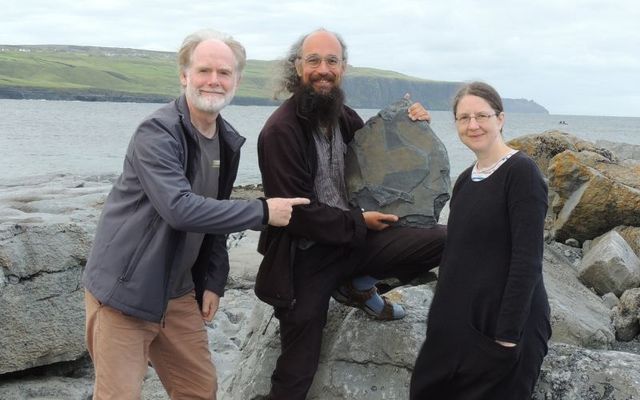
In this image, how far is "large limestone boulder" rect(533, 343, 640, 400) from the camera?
→ 13.9 feet

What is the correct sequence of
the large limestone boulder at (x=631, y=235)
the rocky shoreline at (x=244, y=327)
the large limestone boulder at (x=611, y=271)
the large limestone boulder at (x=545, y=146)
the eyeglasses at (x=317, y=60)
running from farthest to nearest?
the large limestone boulder at (x=545, y=146), the large limestone boulder at (x=631, y=235), the large limestone boulder at (x=611, y=271), the eyeglasses at (x=317, y=60), the rocky shoreline at (x=244, y=327)

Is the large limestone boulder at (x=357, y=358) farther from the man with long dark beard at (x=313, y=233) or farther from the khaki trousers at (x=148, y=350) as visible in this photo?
the khaki trousers at (x=148, y=350)

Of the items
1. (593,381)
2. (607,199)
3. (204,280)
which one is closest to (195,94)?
(204,280)

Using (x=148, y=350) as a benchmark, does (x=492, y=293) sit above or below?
above

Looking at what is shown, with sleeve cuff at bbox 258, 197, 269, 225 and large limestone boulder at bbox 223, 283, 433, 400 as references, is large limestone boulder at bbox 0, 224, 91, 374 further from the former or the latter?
sleeve cuff at bbox 258, 197, 269, 225

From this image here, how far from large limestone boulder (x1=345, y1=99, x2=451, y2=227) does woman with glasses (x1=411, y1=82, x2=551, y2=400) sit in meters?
1.05

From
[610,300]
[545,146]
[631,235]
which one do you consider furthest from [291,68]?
[545,146]

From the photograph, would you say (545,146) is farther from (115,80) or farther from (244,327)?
(115,80)

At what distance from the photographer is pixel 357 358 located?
17.1 ft

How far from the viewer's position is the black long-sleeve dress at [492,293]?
3.67m

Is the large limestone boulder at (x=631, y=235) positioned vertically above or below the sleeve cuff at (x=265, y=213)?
below

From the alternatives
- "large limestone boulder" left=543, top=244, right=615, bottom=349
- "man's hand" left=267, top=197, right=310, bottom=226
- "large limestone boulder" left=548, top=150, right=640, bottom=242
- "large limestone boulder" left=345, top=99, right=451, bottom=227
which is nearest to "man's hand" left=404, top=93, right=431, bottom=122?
"large limestone boulder" left=345, top=99, right=451, bottom=227

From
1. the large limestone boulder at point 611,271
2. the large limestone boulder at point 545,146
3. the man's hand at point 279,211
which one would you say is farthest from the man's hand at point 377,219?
the large limestone boulder at point 545,146

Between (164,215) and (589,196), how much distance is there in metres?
9.47
